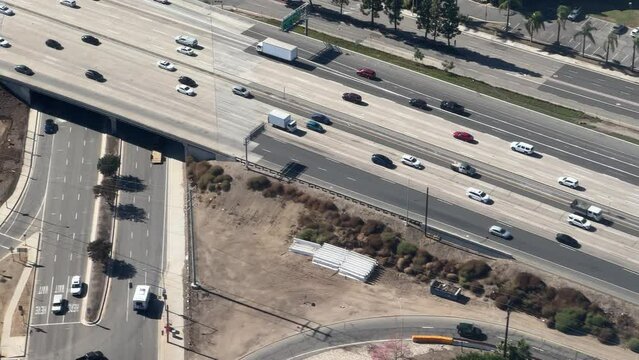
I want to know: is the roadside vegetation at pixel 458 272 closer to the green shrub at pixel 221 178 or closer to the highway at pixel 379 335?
the green shrub at pixel 221 178

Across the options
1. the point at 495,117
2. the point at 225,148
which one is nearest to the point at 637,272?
the point at 495,117

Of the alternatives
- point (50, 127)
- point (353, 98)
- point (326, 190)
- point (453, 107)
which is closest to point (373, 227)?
point (326, 190)

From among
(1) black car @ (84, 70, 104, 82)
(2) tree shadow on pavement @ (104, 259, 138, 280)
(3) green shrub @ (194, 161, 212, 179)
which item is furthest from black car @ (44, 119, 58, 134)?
(2) tree shadow on pavement @ (104, 259, 138, 280)

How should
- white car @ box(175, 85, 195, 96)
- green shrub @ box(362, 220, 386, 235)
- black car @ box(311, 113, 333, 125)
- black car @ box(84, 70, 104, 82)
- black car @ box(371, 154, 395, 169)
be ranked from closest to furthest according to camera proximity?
green shrub @ box(362, 220, 386, 235)
black car @ box(371, 154, 395, 169)
black car @ box(311, 113, 333, 125)
white car @ box(175, 85, 195, 96)
black car @ box(84, 70, 104, 82)

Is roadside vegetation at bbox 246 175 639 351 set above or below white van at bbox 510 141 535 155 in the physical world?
below

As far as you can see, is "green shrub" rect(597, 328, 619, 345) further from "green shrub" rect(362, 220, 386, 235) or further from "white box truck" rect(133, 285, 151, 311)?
"white box truck" rect(133, 285, 151, 311)

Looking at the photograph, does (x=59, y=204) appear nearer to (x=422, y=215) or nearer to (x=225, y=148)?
(x=225, y=148)

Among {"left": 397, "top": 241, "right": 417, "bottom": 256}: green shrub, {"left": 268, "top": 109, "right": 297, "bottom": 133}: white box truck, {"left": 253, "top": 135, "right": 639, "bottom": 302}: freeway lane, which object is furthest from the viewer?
{"left": 268, "top": 109, "right": 297, "bottom": 133}: white box truck
